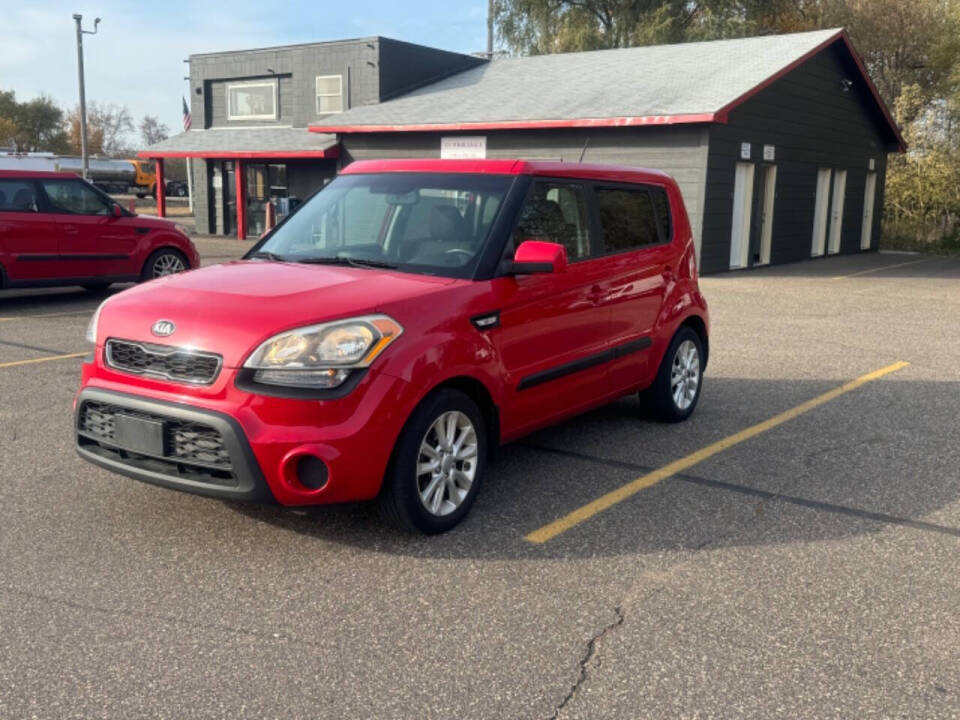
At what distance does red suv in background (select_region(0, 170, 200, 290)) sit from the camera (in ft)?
38.4

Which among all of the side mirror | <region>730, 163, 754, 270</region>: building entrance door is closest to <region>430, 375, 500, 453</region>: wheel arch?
the side mirror

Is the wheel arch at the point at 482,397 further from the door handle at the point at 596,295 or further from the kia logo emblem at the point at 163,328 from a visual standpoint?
the kia logo emblem at the point at 163,328

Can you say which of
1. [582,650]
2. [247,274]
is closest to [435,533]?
[582,650]

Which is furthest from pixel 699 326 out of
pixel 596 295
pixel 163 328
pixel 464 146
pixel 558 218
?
pixel 464 146

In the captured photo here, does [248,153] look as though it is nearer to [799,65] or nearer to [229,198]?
[229,198]

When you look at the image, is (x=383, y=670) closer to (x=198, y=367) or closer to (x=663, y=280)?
(x=198, y=367)

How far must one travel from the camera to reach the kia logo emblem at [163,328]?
4.14m

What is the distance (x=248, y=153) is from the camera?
2534cm

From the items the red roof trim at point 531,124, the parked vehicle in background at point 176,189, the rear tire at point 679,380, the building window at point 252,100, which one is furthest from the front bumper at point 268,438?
the parked vehicle in background at point 176,189

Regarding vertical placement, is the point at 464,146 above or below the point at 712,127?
below

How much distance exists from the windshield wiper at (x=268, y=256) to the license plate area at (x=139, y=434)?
134 cm

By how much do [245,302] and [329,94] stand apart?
77.4ft

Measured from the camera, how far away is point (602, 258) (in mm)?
5691

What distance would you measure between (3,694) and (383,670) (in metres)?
1.23
